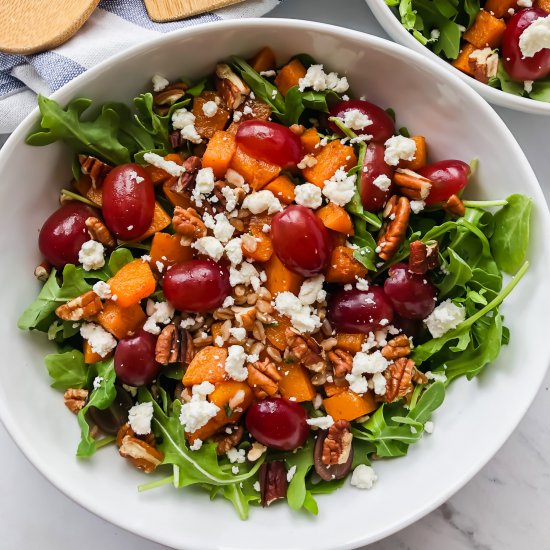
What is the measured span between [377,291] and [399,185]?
24cm

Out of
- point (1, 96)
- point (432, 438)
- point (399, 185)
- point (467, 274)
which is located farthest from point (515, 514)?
point (1, 96)

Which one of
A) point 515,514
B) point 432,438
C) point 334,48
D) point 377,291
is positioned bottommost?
Answer: point 515,514

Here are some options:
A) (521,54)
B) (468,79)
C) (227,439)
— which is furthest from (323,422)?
(521,54)

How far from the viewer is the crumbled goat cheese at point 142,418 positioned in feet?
5.02

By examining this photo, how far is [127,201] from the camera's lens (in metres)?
1.51

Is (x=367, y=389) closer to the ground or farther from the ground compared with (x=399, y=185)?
closer to the ground

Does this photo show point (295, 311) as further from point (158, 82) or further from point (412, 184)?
point (158, 82)

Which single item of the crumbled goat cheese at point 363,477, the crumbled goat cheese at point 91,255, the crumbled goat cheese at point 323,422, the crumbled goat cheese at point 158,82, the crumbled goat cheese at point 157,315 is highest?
the crumbled goat cheese at point 158,82

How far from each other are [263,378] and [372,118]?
2.00ft

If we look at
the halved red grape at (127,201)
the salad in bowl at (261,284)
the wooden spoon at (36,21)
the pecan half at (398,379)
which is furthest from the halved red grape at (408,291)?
the wooden spoon at (36,21)

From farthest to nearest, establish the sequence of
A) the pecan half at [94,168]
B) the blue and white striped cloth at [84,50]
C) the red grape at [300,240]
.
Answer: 1. the blue and white striped cloth at [84,50]
2. the pecan half at [94,168]
3. the red grape at [300,240]

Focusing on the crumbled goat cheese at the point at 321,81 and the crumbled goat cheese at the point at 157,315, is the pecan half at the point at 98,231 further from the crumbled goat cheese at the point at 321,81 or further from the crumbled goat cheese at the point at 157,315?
the crumbled goat cheese at the point at 321,81

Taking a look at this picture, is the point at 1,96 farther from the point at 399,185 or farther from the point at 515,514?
the point at 515,514

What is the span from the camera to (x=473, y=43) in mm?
1796
